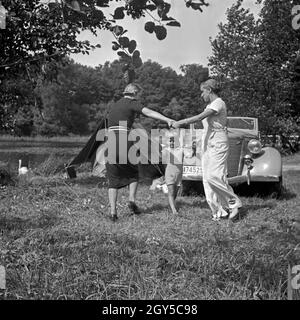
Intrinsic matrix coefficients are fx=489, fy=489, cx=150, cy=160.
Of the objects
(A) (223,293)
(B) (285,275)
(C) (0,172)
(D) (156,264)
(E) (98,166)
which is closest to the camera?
(A) (223,293)

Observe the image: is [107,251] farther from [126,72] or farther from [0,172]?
[0,172]

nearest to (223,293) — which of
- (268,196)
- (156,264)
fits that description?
(156,264)

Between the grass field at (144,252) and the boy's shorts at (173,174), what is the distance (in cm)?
42

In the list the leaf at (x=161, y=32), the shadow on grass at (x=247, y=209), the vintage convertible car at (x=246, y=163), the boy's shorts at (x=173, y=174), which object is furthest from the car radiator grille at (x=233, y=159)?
the leaf at (x=161, y=32)

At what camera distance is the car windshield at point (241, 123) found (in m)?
9.75

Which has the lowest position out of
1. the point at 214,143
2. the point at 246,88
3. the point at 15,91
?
the point at 214,143

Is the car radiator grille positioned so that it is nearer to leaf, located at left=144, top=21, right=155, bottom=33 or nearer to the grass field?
the grass field

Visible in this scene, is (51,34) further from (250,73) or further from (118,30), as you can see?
(250,73)

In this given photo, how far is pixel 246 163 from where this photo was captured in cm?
812

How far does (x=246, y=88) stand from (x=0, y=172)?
14.0 m

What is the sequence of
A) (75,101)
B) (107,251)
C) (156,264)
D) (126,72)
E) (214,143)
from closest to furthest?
(126,72), (156,264), (107,251), (214,143), (75,101)

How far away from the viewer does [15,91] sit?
10117 mm

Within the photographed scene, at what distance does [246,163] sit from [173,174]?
1.76 meters
